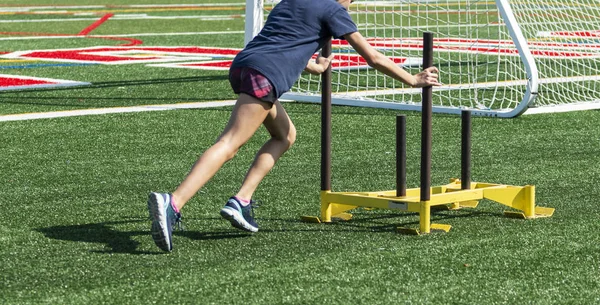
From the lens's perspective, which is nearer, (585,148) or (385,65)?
(385,65)

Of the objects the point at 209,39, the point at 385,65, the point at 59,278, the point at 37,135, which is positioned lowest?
the point at 209,39

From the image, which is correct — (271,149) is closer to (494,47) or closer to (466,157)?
(466,157)

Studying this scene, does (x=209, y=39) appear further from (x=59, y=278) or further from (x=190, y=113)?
(x=59, y=278)

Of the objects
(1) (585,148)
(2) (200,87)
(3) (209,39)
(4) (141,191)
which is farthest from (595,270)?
(3) (209,39)

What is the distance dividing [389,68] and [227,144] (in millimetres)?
885

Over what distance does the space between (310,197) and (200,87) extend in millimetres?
6582

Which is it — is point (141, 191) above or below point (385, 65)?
below

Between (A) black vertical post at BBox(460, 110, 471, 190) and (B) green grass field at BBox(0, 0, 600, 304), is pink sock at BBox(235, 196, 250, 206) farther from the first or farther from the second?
(A) black vertical post at BBox(460, 110, 471, 190)

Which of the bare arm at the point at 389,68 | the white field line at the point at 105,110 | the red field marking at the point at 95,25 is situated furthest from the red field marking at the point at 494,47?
the red field marking at the point at 95,25

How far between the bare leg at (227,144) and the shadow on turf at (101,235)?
1.24 feet

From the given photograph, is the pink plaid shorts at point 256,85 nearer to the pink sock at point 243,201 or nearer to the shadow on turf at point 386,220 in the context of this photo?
the pink sock at point 243,201

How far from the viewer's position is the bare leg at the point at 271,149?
20.7 ft

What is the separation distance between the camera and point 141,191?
7.66 metres

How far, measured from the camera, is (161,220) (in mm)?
5691
